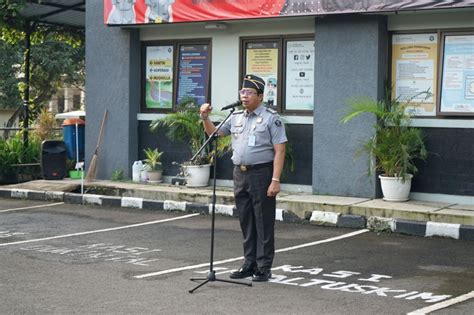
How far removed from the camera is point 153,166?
15336 mm

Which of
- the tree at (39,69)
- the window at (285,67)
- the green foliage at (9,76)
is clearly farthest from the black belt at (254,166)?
the green foliage at (9,76)

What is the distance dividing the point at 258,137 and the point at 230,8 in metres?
6.09

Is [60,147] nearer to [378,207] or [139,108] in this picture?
[139,108]

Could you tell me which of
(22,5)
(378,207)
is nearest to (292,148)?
Result: (378,207)

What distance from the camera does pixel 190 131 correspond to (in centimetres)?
1466

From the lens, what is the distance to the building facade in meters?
12.5

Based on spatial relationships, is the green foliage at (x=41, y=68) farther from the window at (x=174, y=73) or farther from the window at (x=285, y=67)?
the window at (x=285, y=67)

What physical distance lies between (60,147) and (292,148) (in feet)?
17.5

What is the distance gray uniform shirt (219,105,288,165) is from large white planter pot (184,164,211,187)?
20.3 ft

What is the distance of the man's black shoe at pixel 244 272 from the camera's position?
827 cm

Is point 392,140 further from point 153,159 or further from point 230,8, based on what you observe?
point 153,159

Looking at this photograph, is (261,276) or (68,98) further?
(68,98)

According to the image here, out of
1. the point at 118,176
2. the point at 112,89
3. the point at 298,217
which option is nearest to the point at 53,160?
the point at 118,176

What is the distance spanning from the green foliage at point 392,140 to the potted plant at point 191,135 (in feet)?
9.25
